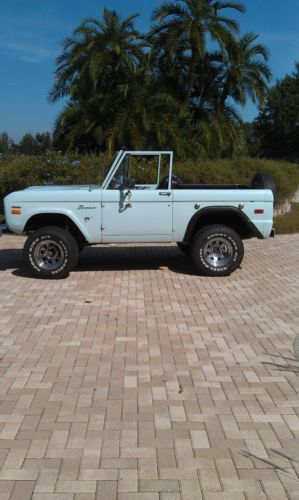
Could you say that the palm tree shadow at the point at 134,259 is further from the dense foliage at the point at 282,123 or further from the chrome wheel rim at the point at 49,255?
the dense foliage at the point at 282,123

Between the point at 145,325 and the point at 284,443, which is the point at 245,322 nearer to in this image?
the point at 145,325

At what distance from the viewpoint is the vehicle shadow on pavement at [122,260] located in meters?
9.26

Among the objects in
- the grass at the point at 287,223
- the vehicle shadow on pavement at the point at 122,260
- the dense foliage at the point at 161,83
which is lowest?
the vehicle shadow on pavement at the point at 122,260

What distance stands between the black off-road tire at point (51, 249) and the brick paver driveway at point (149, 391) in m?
0.47

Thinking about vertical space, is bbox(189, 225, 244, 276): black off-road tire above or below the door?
below

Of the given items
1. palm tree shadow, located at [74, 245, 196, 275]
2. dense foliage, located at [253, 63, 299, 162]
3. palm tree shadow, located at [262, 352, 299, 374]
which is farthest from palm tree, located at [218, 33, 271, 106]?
dense foliage, located at [253, 63, 299, 162]

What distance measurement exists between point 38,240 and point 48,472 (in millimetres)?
5424

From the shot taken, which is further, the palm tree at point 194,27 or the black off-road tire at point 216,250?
the palm tree at point 194,27

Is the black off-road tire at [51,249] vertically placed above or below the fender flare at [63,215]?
below

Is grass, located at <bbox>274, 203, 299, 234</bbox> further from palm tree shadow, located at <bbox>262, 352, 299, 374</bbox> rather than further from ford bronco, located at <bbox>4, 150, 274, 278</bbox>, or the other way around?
palm tree shadow, located at <bbox>262, 352, 299, 374</bbox>

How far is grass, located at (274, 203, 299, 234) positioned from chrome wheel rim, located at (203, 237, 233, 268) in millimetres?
5163

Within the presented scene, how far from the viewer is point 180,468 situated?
11.0 feet

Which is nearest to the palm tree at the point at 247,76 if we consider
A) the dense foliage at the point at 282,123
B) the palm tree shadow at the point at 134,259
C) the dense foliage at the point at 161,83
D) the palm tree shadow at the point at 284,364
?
the dense foliage at the point at 161,83

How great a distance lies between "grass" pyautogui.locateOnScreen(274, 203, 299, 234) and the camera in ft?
44.9
